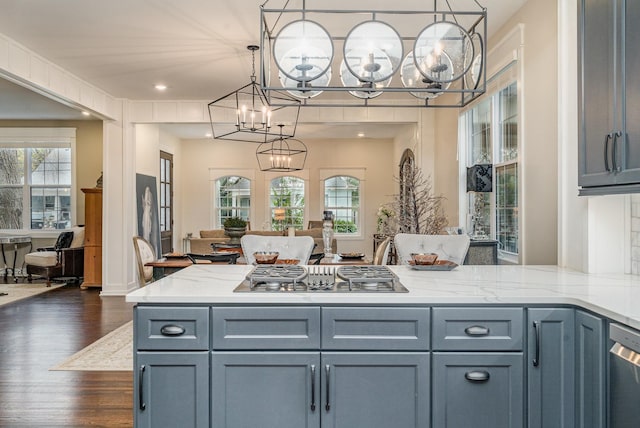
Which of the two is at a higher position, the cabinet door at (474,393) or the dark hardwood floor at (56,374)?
the cabinet door at (474,393)

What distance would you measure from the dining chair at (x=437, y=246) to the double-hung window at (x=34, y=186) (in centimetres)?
767

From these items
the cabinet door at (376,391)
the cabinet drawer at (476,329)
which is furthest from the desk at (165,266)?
the cabinet drawer at (476,329)

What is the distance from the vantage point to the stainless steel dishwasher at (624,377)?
1.62 m

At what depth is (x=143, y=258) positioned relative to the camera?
16.9ft

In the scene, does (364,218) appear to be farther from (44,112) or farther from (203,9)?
(203,9)

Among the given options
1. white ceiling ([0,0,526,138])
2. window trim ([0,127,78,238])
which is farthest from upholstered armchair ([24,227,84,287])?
white ceiling ([0,0,526,138])

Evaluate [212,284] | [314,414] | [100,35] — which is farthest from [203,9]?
[314,414]

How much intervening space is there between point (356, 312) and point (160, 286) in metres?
0.94

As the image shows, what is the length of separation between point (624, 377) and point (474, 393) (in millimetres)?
557

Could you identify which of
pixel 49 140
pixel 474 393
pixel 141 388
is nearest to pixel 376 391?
pixel 474 393

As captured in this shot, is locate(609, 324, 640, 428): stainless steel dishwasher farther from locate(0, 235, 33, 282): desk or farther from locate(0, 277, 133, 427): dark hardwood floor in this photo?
locate(0, 235, 33, 282): desk

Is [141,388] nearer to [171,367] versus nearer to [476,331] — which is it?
[171,367]

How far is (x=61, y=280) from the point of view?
8469 millimetres

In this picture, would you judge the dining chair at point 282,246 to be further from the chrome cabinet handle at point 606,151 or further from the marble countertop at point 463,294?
the chrome cabinet handle at point 606,151
